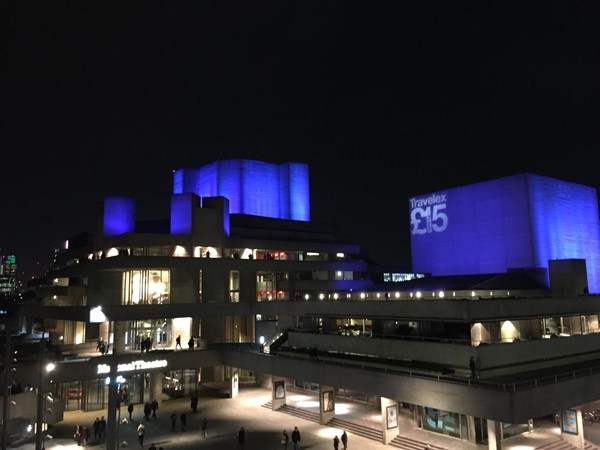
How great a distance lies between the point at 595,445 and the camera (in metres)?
29.9

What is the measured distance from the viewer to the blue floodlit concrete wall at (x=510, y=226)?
5506 centimetres

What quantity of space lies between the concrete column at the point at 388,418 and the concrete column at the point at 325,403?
565 centimetres

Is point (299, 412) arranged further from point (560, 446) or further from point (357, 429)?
point (560, 446)

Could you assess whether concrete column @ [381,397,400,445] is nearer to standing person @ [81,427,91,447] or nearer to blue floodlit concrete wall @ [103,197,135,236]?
standing person @ [81,427,91,447]

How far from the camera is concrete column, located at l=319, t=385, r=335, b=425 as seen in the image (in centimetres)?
3662

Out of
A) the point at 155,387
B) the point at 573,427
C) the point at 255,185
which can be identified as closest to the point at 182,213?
the point at 155,387

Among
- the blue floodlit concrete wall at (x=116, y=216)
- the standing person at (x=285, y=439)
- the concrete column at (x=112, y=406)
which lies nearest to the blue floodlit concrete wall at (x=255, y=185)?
the blue floodlit concrete wall at (x=116, y=216)

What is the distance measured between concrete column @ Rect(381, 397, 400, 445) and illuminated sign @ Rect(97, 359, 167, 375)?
20895mm

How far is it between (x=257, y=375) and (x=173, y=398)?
9891 millimetres

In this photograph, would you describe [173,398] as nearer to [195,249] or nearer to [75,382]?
[75,382]

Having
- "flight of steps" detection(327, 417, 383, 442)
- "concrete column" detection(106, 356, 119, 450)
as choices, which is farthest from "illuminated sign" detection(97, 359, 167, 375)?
"concrete column" detection(106, 356, 119, 450)

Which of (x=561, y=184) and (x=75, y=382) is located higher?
(x=561, y=184)

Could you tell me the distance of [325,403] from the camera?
3688cm

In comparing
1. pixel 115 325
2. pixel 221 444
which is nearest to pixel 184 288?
pixel 115 325
